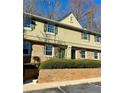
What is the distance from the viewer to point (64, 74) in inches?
288

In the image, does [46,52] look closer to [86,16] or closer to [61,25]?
[61,25]

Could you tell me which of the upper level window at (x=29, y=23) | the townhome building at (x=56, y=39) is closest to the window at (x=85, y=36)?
the townhome building at (x=56, y=39)

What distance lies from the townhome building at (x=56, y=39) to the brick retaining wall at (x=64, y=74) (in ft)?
5.45

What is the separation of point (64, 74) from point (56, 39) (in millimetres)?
2824

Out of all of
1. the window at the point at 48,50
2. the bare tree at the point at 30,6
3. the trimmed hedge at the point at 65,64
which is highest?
the bare tree at the point at 30,6

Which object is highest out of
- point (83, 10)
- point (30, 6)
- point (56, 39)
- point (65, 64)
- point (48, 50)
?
point (83, 10)

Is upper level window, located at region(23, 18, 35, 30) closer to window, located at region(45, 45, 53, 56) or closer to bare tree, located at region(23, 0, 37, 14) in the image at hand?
bare tree, located at region(23, 0, 37, 14)

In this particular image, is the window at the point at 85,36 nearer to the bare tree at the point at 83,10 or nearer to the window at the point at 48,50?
the bare tree at the point at 83,10

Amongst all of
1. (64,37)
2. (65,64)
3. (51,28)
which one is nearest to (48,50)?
(51,28)

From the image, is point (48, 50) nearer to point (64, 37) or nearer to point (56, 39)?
point (56, 39)

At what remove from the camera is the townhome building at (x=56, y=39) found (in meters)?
8.75
